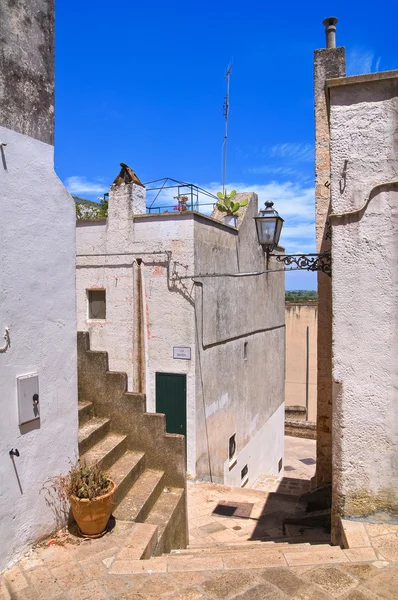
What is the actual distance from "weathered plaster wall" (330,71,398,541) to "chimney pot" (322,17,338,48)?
5338mm

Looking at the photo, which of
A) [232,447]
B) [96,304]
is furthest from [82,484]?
[232,447]

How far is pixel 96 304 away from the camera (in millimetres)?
11023

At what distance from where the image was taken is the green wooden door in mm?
9766

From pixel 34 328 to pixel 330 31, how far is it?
842 cm

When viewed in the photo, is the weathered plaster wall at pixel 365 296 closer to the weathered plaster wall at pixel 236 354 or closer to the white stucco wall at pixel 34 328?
the white stucco wall at pixel 34 328

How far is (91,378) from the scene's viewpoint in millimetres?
6824

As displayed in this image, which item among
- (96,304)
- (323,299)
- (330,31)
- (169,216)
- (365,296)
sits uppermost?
(330,31)

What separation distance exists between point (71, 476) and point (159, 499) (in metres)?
2.07

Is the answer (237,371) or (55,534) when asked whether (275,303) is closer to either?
(237,371)

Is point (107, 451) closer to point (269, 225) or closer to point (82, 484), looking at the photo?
point (82, 484)

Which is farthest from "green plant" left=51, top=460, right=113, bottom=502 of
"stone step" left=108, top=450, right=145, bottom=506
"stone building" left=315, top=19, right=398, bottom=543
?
"stone building" left=315, top=19, right=398, bottom=543

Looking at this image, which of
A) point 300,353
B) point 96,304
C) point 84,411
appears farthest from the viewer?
point 300,353

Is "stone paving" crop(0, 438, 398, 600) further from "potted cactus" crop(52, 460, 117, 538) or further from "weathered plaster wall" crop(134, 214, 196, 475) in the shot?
"weathered plaster wall" crop(134, 214, 196, 475)

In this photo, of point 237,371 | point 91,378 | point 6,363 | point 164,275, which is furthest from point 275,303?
point 6,363
